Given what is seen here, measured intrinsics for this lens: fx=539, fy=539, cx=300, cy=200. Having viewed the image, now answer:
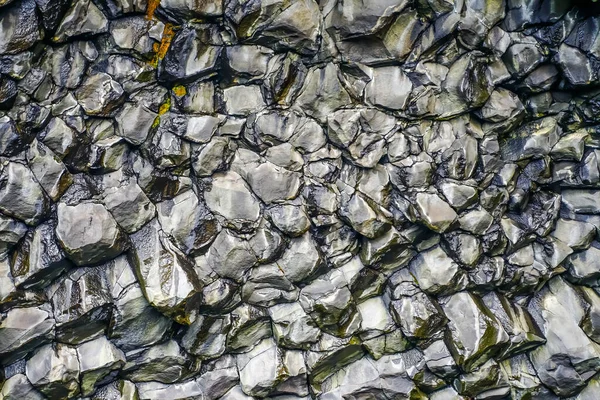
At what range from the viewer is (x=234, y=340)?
146 inches

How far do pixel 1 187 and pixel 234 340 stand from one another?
175 cm

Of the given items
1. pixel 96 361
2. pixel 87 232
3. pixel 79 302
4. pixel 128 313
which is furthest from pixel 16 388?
pixel 87 232

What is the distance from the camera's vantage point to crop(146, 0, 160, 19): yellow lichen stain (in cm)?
326

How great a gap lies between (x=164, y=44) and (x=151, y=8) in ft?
0.73

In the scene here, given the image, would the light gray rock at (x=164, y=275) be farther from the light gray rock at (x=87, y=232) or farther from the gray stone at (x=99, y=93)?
the gray stone at (x=99, y=93)

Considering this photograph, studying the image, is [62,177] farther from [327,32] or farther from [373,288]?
[373,288]

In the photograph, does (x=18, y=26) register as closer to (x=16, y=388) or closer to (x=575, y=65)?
(x=16, y=388)

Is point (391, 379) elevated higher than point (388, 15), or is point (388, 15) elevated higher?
point (388, 15)

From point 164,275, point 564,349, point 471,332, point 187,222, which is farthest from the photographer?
point 564,349

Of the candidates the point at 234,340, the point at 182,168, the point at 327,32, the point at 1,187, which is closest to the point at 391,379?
the point at 234,340

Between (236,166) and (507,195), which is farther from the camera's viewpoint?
(507,195)

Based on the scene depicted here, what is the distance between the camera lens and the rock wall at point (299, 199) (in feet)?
10.7

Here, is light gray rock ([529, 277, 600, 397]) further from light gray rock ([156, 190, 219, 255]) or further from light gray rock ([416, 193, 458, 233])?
light gray rock ([156, 190, 219, 255])

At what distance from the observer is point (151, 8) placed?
3.27 metres
